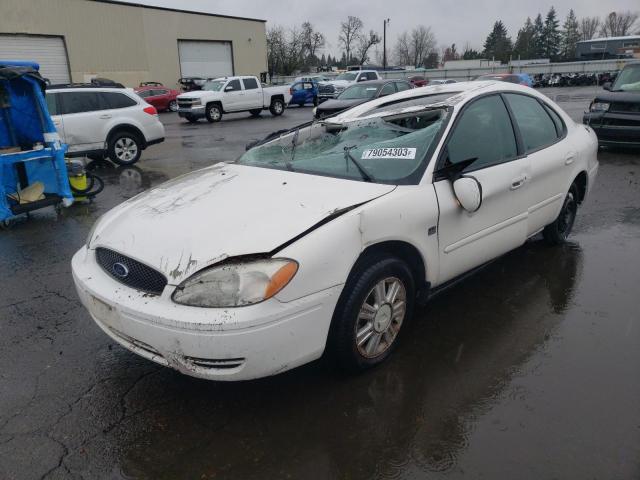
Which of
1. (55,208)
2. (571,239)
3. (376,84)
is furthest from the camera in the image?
(376,84)

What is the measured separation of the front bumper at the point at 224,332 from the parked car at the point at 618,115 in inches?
371

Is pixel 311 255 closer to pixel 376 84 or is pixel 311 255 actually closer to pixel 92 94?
pixel 92 94

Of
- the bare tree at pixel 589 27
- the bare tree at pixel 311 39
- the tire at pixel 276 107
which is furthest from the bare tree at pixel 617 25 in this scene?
the tire at pixel 276 107

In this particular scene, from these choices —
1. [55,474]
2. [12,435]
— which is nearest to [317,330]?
[55,474]

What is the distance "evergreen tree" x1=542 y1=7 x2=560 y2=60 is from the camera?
89562mm

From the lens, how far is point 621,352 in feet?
10.5

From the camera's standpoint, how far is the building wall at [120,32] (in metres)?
30.0

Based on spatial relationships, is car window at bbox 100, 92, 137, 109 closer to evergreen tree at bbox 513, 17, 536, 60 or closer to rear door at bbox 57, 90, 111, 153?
rear door at bbox 57, 90, 111, 153

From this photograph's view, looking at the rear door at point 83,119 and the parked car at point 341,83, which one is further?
the parked car at point 341,83

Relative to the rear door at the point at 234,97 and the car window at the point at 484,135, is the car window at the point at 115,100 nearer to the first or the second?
the car window at the point at 484,135

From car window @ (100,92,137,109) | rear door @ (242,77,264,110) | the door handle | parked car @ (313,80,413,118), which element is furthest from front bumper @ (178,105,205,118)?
the door handle

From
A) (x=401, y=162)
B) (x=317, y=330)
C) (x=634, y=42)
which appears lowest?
(x=317, y=330)

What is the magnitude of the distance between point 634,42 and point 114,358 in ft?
253

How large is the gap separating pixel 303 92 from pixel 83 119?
64.8 ft
